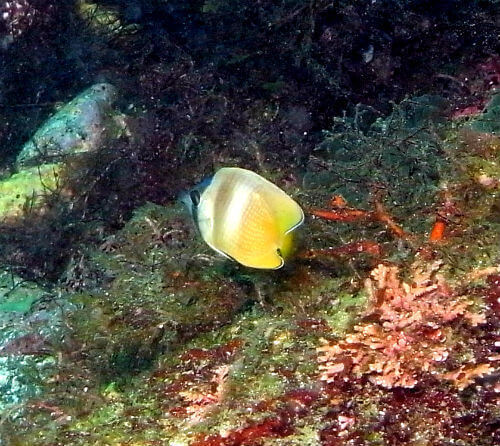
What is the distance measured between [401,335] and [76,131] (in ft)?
17.3

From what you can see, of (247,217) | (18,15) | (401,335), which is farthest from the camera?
(18,15)

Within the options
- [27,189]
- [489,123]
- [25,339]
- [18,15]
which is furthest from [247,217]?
[18,15]

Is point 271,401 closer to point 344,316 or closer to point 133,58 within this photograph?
point 344,316

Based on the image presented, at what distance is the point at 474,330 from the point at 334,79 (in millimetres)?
3644

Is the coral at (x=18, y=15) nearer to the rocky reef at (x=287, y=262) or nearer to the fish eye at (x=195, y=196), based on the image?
the rocky reef at (x=287, y=262)

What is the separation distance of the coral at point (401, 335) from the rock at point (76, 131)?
4.67 m

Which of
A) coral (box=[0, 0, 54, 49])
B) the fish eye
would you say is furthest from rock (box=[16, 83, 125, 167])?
the fish eye

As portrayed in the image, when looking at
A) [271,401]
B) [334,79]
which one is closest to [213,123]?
[334,79]

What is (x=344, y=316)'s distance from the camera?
2.17 m

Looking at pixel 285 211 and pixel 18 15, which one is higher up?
pixel 18 15

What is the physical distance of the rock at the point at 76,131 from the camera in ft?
19.6

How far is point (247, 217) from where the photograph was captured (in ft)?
6.34

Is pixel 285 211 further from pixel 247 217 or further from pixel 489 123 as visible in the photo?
pixel 489 123

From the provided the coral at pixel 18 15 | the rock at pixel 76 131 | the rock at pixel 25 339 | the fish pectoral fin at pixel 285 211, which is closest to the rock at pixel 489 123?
the fish pectoral fin at pixel 285 211
